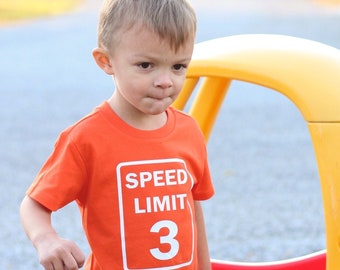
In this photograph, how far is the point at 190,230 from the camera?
218 centimetres

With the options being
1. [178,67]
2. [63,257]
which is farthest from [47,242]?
[178,67]

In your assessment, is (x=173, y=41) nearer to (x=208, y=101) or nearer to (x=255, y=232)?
(x=208, y=101)

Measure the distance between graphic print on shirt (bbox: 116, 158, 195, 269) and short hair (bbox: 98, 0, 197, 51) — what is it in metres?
0.27

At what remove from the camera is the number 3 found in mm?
2117

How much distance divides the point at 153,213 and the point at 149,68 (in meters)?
0.31

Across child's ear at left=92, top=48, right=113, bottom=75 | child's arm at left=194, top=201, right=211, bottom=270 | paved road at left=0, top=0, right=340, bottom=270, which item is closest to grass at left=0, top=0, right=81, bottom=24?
paved road at left=0, top=0, right=340, bottom=270

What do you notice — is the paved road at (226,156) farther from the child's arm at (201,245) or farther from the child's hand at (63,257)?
the child's hand at (63,257)

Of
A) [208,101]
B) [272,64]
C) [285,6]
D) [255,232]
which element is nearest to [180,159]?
[272,64]

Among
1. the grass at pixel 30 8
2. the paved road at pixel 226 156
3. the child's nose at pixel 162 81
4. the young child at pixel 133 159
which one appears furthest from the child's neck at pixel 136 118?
the grass at pixel 30 8

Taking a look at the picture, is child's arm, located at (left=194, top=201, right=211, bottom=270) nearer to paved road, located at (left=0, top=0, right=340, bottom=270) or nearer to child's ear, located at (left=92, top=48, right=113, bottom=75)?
child's ear, located at (left=92, top=48, right=113, bottom=75)

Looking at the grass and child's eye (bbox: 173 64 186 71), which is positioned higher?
the grass

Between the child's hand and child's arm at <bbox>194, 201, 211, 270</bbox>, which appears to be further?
child's arm at <bbox>194, 201, 211, 270</bbox>

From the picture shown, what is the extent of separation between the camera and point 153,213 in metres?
2.11

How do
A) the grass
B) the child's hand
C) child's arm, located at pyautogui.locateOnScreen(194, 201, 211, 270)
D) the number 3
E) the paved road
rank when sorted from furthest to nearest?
the grass, the paved road, child's arm, located at pyautogui.locateOnScreen(194, 201, 211, 270), the number 3, the child's hand
